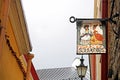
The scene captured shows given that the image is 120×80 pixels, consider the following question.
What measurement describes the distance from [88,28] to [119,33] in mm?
1139

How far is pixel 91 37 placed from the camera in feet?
23.7

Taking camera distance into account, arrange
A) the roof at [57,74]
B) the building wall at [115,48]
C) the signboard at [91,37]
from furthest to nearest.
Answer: the roof at [57,74]
the signboard at [91,37]
the building wall at [115,48]

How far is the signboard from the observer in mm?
7152

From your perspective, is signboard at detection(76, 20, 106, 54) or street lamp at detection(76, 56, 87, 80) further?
street lamp at detection(76, 56, 87, 80)

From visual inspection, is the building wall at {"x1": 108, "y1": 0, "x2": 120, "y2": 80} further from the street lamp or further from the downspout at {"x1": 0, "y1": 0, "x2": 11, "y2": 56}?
the street lamp

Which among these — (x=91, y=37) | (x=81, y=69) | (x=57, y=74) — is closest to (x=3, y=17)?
(x=91, y=37)

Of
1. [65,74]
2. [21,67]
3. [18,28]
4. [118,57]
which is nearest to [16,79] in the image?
[21,67]

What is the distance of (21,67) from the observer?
619cm

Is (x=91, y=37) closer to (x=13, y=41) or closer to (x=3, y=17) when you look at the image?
(x=13, y=41)

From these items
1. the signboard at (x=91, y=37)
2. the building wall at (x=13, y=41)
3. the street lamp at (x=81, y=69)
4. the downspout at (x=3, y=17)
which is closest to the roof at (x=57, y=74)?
the street lamp at (x=81, y=69)

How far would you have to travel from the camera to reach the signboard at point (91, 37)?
23.5 ft

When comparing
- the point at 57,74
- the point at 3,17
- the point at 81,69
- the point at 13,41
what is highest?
the point at 3,17

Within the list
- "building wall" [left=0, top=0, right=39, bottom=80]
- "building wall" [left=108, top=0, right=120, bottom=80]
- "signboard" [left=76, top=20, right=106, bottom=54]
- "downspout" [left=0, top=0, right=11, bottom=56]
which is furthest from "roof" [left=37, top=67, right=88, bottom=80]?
"downspout" [left=0, top=0, right=11, bottom=56]

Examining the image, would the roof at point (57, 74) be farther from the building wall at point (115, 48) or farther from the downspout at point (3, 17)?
the downspout at point (3, 17)
